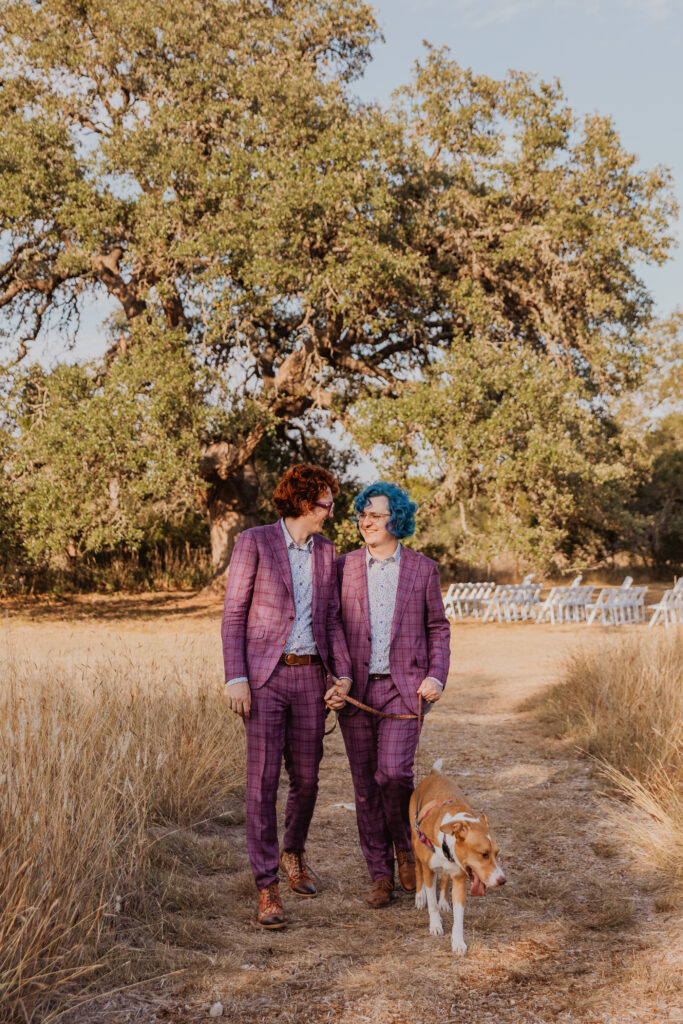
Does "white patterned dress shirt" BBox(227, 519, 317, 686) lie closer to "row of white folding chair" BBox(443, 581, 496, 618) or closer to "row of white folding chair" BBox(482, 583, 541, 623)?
"row of white folding chair" BBox(482, 583, 541, 623)

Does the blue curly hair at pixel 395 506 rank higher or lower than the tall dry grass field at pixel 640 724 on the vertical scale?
higher

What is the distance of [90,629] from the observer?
1453cm

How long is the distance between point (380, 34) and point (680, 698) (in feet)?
53.1

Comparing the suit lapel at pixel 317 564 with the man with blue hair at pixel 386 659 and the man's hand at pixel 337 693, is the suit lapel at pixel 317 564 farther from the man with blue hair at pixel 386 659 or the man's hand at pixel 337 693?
the man's hand at pixel 337 693

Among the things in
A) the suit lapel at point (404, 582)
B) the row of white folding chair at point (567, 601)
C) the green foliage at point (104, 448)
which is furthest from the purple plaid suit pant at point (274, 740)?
the row of white folding chair at point (567, 601)

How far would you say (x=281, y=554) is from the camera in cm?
385

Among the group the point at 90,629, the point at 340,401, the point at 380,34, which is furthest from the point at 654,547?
the point at 90,629

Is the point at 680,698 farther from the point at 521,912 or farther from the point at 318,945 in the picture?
the point at 318,945

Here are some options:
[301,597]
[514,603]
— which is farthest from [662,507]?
[301,597]

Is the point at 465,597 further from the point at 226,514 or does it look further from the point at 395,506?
the point at 395,506

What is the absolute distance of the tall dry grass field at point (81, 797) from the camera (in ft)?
9.91

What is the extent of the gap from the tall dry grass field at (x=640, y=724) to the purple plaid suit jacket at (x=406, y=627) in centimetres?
152

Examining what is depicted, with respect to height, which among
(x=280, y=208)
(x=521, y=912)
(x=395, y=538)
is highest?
(x=280, y=208)

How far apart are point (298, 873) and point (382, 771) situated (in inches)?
25.5
